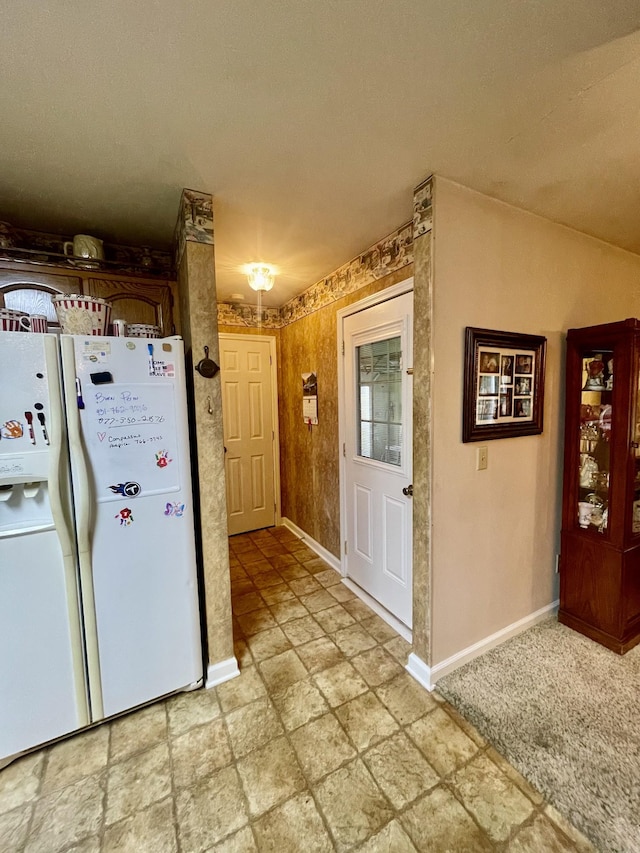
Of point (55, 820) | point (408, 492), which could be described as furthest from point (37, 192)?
point (55, 820)

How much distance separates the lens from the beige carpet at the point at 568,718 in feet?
4.08

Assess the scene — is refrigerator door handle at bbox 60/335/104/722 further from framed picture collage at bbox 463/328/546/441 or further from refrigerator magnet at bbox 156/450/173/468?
framed picture collage at bbox 463/328/546/441

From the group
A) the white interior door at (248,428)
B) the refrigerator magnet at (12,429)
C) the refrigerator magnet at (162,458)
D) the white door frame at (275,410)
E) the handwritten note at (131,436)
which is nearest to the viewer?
the refrigerator magnet at (12,429)

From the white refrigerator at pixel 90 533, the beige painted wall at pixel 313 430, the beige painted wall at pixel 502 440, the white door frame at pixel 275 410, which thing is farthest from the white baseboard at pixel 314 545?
the white refrigerator at pixel 90 533

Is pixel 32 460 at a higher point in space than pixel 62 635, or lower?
higher

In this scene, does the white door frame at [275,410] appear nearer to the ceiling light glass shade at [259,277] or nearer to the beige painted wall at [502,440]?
the ceiling light glass shade at [259,277]

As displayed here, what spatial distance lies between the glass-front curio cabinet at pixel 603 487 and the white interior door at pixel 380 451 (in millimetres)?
999

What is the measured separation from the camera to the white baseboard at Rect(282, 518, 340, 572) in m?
3.02

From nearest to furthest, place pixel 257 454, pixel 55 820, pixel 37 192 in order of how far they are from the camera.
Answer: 1. pixel 55 820
2. pixel 37 192
3. pixel 257 454

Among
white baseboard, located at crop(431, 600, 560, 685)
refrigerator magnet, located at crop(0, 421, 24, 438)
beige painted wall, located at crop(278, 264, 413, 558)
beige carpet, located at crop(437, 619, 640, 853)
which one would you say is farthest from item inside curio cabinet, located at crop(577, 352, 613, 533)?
refrigerator magnet, located at crop(0, 421, 24, 438)

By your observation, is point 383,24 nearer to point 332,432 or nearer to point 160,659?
point 332,432

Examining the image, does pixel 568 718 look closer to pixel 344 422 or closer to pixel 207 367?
pixel 344 422

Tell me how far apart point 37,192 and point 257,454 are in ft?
8.69

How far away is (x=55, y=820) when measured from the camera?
1.25 meters
